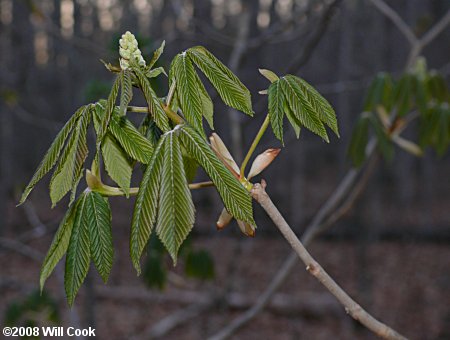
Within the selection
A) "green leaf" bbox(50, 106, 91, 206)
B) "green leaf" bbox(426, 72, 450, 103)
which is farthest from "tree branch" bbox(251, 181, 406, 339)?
"green leaf" bbox(426, 72, 450, 103)

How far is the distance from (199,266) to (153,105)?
203cm

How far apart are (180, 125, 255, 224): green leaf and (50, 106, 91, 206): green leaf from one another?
0.51 feet

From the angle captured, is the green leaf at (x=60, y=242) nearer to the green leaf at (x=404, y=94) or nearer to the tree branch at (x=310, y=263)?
the tree branch at (x=310, y=263)

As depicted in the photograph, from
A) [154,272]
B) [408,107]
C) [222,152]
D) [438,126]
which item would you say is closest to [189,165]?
[222,152]

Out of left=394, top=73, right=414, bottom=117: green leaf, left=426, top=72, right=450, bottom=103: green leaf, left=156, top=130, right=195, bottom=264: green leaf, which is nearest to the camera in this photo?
left=156, top=130, right=195, bottom=264: green leaf

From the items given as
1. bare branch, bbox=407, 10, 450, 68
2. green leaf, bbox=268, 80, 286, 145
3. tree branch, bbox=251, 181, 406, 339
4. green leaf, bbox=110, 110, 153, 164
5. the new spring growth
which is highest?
bare branch, bbox=407, 10, 450, 68

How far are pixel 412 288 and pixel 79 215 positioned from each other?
6.22 m

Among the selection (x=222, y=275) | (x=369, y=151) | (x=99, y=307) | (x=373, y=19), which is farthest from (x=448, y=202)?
(x=369, y=151)

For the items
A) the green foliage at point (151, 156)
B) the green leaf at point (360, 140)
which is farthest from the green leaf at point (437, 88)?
the green foliage at point (151, 156)

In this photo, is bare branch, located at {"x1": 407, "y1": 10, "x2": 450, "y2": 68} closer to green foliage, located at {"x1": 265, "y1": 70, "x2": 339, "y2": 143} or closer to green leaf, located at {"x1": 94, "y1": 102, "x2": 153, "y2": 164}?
green foliage, located at {"x1": 265, "y1": 70, "x2": 339, "y2": 143}

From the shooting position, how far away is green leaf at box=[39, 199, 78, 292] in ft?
2.37

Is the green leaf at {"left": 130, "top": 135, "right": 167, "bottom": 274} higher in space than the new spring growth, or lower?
lower

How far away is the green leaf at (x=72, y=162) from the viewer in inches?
27.3

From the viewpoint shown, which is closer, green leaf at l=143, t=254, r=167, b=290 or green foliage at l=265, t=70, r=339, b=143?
green foliage at l=265, t=70, r=339, b=143
